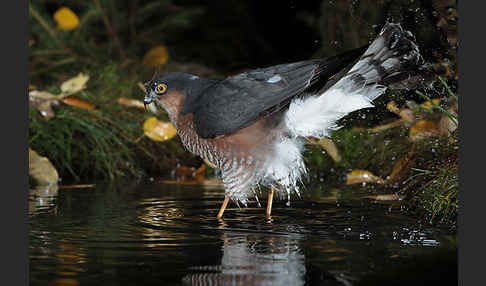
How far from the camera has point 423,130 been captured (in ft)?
16.7

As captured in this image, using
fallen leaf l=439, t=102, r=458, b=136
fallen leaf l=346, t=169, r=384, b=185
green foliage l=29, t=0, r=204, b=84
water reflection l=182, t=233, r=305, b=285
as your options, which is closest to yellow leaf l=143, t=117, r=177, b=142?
fallen leaf l=346, t=169, r=384, b=185

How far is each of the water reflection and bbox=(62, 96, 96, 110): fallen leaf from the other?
3075 mm

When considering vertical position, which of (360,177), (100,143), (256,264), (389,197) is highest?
(100,143)

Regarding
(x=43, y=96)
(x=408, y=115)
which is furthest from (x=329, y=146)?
(x=43, y=96)

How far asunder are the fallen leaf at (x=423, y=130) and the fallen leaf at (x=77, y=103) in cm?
286

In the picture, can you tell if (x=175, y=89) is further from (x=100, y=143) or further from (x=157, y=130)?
(x=100, y=143)

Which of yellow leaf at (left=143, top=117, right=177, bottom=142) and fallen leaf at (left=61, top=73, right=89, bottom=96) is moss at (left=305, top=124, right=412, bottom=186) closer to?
yellow leaf at (left=143, top=117, right=177, bottom=142)

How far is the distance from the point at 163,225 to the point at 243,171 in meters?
0.65

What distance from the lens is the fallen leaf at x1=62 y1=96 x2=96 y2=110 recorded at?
6.02 metres

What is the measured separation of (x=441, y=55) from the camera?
16.6 feet

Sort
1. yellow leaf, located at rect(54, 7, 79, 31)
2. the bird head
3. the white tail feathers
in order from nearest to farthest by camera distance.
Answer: the white tail feathers
the bird head
yellow leaf, located at rect(54, 7, 79, 31)

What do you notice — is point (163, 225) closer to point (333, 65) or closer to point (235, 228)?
point (235, 228)

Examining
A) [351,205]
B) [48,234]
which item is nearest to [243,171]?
[351,205]

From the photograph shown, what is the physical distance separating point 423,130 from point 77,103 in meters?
3.02
